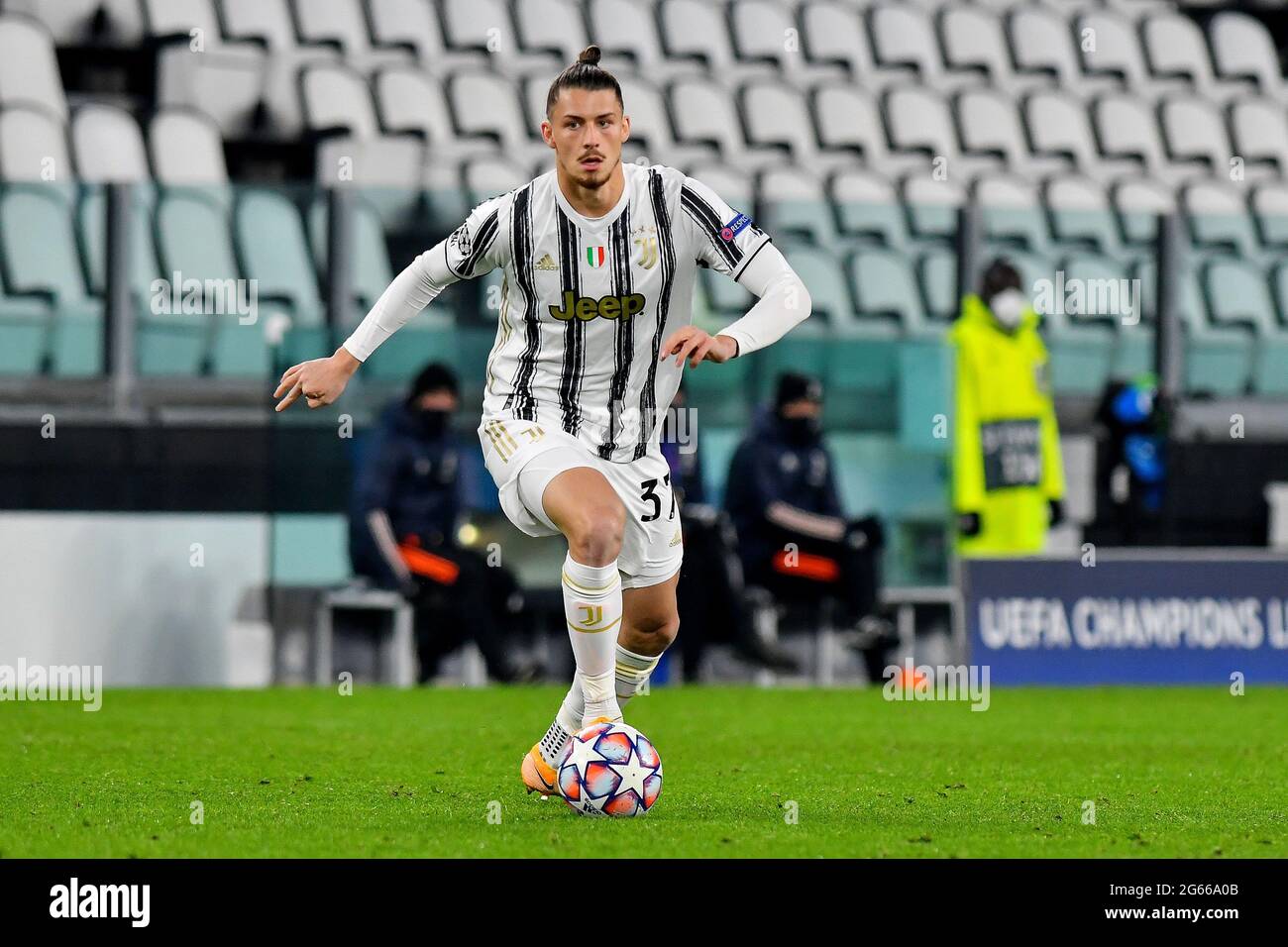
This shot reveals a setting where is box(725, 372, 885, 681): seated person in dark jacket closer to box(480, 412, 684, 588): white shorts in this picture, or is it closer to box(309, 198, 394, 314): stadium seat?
box(309, 198, 394, 314): stadium seat

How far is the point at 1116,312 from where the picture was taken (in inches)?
502

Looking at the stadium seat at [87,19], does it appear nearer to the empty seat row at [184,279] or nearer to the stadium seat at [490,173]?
the stadium seat at [490,173]

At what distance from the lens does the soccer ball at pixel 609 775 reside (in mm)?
5582

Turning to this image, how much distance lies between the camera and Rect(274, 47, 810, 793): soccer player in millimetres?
5746

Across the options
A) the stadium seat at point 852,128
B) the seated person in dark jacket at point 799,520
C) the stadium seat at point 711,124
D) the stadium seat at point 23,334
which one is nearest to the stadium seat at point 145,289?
the stadium seat at point 23,334

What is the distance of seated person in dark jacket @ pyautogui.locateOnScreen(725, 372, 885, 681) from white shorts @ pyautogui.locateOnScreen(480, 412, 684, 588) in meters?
5.69

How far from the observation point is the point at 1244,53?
63.0ft

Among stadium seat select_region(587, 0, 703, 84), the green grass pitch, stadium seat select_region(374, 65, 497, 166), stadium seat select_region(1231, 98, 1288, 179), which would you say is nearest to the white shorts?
the green grass pitch

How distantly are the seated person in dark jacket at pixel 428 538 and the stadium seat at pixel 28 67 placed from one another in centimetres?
358

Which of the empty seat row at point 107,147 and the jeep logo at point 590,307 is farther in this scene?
the empty seat row at point 107,147

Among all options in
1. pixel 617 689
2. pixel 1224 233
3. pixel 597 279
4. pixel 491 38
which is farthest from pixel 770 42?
pixel 597 279

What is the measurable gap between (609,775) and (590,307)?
4.19 ft

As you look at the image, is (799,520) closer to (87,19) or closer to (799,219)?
(799,219)
